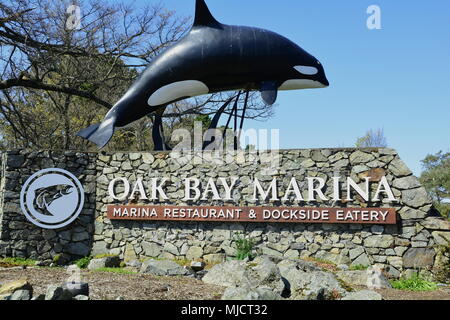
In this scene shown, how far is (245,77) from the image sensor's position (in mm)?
10406

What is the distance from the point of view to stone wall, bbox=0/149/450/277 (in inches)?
370

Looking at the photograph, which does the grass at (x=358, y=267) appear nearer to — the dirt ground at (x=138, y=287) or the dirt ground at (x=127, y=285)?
the dirt ground at (x=138, y=287)

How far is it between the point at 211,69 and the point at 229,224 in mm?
3389

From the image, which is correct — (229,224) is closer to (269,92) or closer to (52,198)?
(269,92)

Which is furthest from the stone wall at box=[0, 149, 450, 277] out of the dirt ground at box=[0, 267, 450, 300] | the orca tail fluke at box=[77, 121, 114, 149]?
the dirt ground at box=[0, 267, 450, 300]

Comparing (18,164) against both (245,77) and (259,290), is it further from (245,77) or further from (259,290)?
(259,290)

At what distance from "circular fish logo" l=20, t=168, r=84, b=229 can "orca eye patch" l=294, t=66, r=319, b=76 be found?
5740 millimetres

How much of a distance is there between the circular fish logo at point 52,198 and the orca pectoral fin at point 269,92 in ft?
15.7

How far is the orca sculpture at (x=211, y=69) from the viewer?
33.6 feet

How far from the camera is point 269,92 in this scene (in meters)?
10.4

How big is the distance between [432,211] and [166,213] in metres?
5.56

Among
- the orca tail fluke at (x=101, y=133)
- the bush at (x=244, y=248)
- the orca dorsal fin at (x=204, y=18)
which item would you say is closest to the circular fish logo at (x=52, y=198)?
the orca tail fluke at (x=101, y=133)

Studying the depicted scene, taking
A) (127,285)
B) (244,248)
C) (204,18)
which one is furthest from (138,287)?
(204,18)
